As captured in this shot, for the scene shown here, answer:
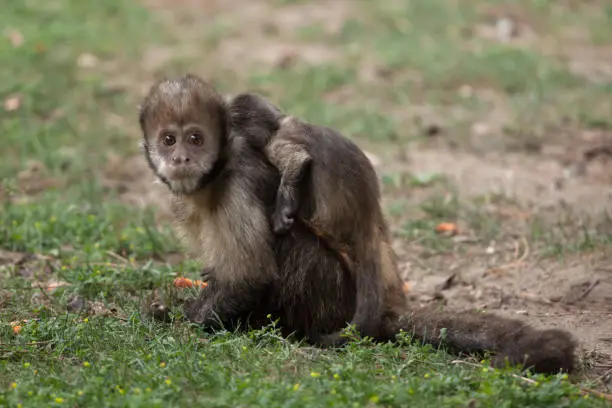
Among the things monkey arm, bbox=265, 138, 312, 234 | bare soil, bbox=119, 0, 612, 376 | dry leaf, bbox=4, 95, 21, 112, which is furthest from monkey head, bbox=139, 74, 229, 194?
dry leaf, bbox=4, 95, 21, 112

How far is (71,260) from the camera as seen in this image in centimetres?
777

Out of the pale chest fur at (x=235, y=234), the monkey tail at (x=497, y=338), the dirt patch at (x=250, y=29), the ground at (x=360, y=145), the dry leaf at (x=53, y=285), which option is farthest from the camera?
the dirt patch at (x=250, y=29)

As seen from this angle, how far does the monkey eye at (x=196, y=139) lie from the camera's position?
6.31m

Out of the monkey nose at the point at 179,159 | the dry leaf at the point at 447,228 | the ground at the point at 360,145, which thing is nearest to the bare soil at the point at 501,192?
the ground at the point at 360,145

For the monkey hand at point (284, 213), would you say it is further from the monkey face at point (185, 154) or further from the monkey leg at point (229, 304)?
the monkey face at point (185, 154)

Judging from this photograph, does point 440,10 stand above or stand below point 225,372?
above

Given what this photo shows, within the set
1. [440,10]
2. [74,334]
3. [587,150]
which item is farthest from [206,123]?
[440,10]

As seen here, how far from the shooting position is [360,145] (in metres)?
10.7

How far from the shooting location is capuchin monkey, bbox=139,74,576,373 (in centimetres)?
632

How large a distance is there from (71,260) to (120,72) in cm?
521

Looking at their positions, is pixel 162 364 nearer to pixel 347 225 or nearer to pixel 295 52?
pixel 347 225

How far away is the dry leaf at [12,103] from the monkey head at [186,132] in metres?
5.17

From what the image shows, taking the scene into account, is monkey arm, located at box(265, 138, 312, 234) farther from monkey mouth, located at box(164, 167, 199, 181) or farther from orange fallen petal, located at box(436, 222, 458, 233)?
orange fallen petal, located at box(436, 222, 458, 233)

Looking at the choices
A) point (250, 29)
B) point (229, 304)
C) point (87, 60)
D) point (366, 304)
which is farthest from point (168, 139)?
point (250, 29)
